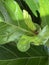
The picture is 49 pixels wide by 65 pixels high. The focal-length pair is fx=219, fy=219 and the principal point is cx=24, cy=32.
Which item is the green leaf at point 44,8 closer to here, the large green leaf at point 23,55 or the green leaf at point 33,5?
the green leaf at point 33,5

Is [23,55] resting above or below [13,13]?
below

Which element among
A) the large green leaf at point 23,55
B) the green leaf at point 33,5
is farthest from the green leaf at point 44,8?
the large green leaf at point 23,55

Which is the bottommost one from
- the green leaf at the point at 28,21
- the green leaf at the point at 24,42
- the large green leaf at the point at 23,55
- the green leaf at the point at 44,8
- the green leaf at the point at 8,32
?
the large green leaf at the point at 23,55

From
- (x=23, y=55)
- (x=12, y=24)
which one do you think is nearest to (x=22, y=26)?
(x=12, y=24)

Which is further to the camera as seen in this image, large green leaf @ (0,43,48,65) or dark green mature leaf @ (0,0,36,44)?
large green leaf @ (0,43,48,65)

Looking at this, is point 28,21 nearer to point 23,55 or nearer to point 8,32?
point 8,32

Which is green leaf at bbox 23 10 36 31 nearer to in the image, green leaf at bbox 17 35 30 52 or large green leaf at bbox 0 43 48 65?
green leaf at bbox 17 35 30 52

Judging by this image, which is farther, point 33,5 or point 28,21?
point 33,5

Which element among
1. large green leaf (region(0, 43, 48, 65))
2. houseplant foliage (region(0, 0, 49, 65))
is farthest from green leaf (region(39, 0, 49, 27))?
large green leaf (region(0, 43, 48, 65))

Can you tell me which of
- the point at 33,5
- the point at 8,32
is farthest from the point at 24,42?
the point at 33,5
